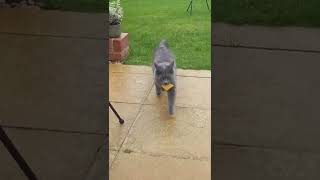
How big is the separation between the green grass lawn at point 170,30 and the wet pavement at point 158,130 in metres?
0.35

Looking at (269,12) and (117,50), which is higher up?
(269,12)

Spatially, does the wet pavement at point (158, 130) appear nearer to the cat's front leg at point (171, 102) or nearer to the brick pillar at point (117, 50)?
the cat's front leg at point (171, 102)

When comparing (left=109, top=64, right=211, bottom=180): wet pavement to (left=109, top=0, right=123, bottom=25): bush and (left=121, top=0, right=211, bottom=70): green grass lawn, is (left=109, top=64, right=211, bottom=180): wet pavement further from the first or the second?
(left=109, top=0, right=123, bottom=25): bush

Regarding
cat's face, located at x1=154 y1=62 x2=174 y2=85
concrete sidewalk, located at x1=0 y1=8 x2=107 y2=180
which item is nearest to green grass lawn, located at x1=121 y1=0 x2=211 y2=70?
cat's face, located at x1=154 y1=62 x2=174 y2=85

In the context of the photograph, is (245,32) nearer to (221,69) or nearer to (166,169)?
(221,69)

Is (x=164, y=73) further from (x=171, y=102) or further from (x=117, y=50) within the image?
(x=117, y=50)

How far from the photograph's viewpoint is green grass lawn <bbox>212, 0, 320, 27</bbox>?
79.4 inches

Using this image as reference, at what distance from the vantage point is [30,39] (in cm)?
231

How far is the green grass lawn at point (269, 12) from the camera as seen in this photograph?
6.62 feet

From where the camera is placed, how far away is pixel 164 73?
346 centimetres

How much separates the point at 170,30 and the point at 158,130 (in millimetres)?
2057

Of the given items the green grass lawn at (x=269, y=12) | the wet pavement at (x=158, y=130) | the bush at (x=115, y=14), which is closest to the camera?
the green grass lawn at (x=269, y=12)

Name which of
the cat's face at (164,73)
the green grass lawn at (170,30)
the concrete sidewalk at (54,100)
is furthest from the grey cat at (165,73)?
the concrete sidewalk at (54,100)

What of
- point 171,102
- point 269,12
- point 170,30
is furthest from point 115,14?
point 269,12
